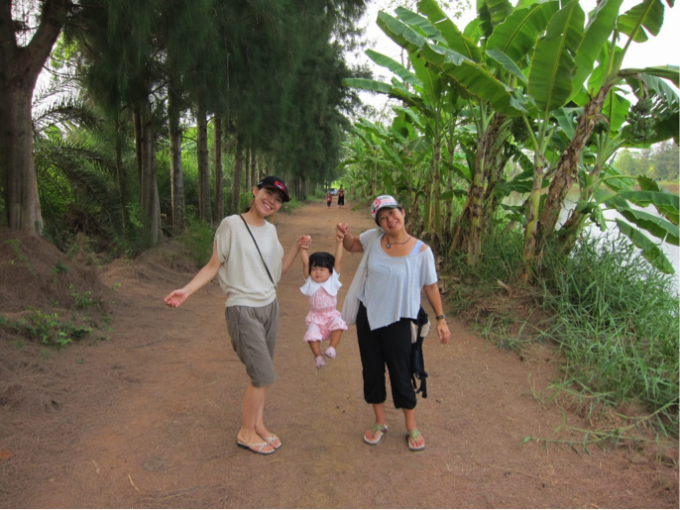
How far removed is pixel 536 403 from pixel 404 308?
1906 millimetres

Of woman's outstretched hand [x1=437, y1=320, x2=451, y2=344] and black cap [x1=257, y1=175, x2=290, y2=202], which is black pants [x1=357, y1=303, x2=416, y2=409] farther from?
black cap [x1=257, y1=175, x2=290, y2=202]

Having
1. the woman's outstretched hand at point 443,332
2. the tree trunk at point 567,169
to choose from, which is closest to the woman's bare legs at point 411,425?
the woman's outstretched hand at point 443,332

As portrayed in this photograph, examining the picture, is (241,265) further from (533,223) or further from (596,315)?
(533,223)

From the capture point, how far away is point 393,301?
3.29 m

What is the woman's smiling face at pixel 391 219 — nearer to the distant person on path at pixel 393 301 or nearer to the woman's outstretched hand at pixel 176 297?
the distant person on path at pixel 393 301

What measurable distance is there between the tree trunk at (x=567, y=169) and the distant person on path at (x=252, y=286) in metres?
3.99

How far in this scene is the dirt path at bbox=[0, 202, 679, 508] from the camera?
2.96 m

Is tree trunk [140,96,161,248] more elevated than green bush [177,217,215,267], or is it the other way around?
tree trunk [140,96,161,248]

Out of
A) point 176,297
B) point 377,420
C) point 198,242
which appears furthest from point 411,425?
point 198,242

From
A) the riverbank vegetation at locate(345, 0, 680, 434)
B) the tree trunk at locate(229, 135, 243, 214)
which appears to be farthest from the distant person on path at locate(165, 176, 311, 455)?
the tree trunk at locate(229, 135, 243, 214)

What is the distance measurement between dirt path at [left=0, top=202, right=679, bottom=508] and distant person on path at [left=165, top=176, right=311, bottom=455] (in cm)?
41

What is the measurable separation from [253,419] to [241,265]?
42.5 inches

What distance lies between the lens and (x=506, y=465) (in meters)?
3.37

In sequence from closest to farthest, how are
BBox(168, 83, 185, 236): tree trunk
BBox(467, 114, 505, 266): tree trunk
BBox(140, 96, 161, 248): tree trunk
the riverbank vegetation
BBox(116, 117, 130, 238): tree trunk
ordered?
the riverbank vegetation < BBox(467, 114, 505, 266): tree trunk < BBox(140, 96, 161, 248): tree trunk < BBox(116, 117, 130, 238): tree trunk < BBox(168, 83, 185, 236): tree trunk
